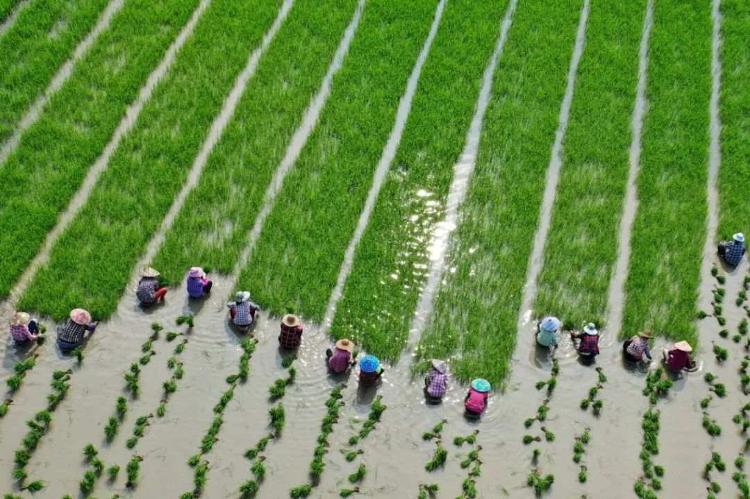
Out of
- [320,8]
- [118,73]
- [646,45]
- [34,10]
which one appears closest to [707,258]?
Result: [646,45]

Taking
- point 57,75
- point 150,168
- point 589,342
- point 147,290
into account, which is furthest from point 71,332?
point 589,342

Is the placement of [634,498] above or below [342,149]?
below

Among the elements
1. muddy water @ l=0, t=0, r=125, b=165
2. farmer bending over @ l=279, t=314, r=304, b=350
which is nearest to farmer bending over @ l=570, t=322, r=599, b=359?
farmer bending over @ l=279, t=314, r=304, b=350

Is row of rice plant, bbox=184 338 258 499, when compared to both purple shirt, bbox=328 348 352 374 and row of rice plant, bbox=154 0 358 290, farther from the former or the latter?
row of rice plant, bbox=154 0 358 290

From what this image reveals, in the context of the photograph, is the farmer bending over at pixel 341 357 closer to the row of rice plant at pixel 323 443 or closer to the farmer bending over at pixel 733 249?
the row of rice plant at pixel 323 443

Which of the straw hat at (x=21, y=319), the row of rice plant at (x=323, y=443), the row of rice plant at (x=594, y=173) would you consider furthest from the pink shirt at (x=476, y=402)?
the straw hat at (x=21, y=319)

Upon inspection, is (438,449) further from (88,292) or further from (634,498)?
(88,292)

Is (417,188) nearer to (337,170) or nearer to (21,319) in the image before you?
(337,170)
